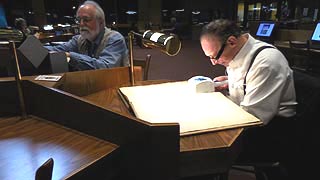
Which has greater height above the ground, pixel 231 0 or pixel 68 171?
pixel 231 0

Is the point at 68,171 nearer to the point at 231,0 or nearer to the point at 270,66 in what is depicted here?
the point at 270,66

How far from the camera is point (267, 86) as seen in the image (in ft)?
4.25

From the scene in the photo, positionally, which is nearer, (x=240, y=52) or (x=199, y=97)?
(x=199, y=97)

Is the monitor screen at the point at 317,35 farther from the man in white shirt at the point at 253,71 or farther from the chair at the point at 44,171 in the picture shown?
the chair at the point at 44,171

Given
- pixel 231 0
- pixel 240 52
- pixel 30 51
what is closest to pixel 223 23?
pixel 240 52

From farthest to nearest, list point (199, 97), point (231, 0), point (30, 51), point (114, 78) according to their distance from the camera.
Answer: point (231, 0)
point (114, 78)
point (199, 97)
point (30, 51)

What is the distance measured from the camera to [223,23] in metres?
1.42

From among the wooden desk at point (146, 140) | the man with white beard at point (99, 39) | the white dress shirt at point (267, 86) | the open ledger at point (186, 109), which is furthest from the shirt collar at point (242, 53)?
the man with white beard at point (99, 39)

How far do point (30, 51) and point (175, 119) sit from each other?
0.73m

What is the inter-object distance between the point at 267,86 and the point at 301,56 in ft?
11.0

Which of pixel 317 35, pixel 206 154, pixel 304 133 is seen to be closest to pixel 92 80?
pixel 206 154

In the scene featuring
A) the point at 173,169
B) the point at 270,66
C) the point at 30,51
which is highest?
the point at 30,51

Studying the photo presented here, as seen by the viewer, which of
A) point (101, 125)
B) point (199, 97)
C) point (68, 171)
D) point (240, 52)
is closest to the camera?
point (68, 171)

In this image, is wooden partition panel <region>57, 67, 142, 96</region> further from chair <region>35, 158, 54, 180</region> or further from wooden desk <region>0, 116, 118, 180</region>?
chair <region>35, 158, 54, 180</region>
